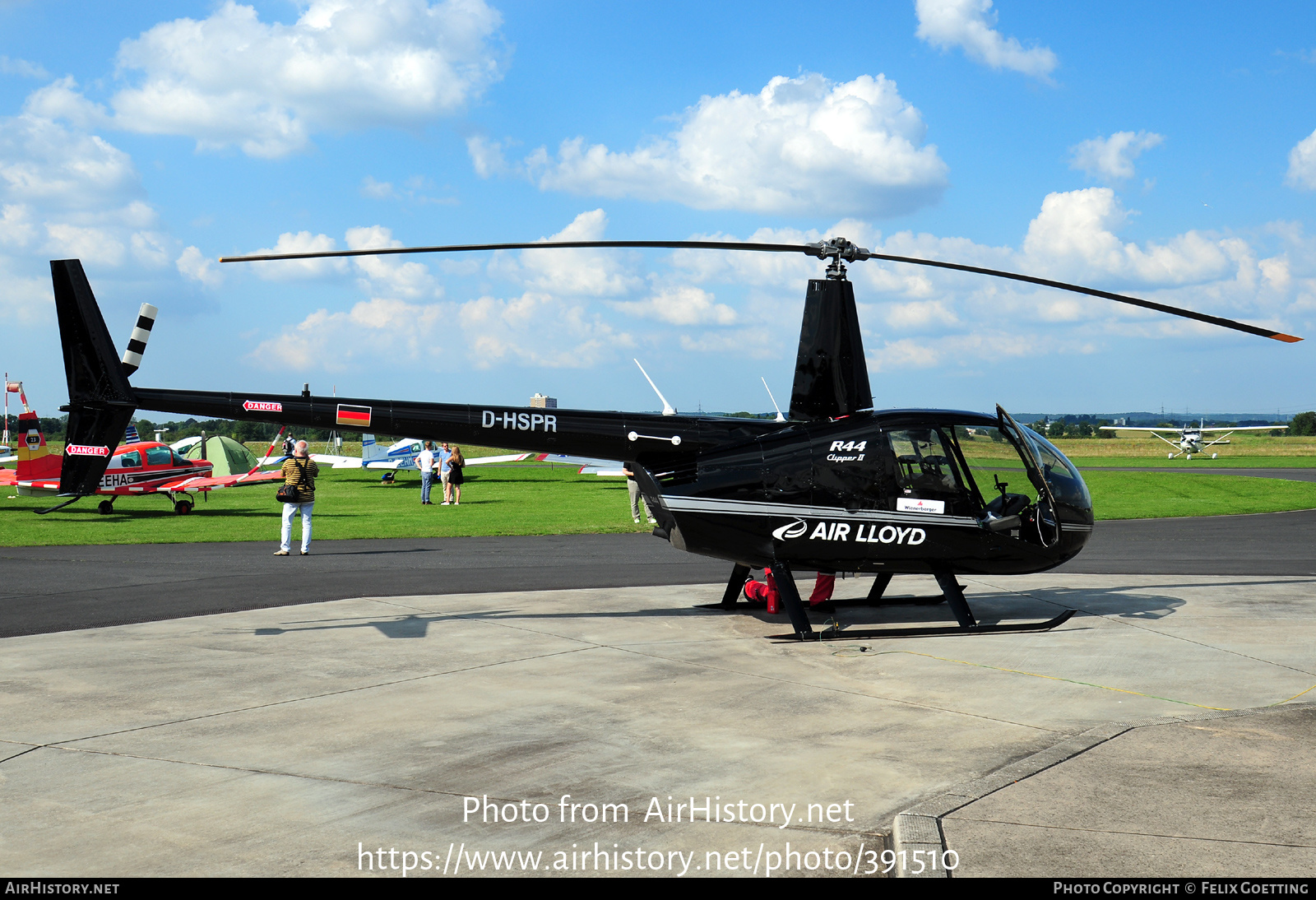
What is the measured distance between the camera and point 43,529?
2102cm

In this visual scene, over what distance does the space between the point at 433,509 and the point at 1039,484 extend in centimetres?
2073

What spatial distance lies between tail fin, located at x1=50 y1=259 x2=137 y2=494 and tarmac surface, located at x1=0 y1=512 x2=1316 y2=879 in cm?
176

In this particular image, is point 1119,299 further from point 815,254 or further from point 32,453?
point 32,453

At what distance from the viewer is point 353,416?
9.95 meters

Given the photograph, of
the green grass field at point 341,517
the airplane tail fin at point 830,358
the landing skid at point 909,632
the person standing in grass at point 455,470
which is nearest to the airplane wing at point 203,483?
the green grass field at point 341,517

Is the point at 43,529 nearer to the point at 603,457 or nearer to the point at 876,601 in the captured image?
the point at 603,457

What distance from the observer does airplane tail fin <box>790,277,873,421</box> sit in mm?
10086

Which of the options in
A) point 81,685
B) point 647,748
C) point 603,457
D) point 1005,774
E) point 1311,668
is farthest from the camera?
point 603,457

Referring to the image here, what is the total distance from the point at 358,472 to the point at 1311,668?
49530 millimetres

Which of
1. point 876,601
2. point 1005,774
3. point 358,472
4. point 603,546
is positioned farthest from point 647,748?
point 358,472

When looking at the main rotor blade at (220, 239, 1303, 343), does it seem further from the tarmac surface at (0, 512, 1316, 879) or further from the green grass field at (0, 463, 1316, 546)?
the green grass field at (0, 463, 1316, 546)

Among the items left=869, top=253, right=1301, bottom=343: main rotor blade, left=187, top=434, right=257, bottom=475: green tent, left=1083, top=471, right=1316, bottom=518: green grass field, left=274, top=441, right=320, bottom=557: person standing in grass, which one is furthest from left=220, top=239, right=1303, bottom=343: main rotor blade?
left=187, top=434, right=257, bottom=475: green tent

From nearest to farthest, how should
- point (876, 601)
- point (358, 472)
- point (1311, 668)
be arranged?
point (1311, 668) → point (876, 601) → point (358, 472)

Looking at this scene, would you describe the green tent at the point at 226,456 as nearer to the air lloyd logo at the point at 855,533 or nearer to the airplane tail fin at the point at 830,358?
the airplane tail fin at the point at 830,358
